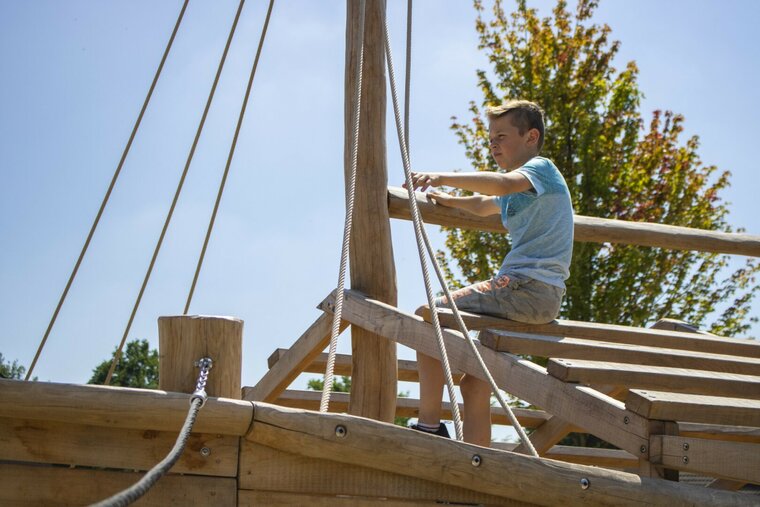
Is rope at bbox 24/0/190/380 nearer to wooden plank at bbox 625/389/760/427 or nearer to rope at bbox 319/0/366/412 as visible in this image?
rope at bbox 319/0/366/412

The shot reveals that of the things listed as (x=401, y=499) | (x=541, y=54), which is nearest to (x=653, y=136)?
(x=541, y=54)

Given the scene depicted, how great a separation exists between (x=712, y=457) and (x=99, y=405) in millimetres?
1829

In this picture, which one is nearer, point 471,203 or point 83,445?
point 83,445

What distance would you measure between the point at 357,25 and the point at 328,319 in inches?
55.9

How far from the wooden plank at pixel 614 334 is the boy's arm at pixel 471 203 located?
61 cm

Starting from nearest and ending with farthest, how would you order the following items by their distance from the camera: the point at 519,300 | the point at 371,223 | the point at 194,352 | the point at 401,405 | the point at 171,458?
the point at 171,458
the point at 194,352
the point at 519,300
the point at 371,223
the point at 401,405

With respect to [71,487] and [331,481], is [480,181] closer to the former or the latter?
[331,481]

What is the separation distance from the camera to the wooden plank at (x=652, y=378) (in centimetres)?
313

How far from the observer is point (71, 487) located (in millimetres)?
2266

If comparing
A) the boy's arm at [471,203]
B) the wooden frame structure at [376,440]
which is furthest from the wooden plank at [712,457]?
the boy's arm at [471,203]

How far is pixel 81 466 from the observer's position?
2285mm

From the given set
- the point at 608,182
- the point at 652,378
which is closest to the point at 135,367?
the point at 608,182

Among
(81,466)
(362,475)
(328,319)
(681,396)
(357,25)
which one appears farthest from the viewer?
(328,319)

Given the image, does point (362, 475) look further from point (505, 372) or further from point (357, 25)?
point (357, 25)
